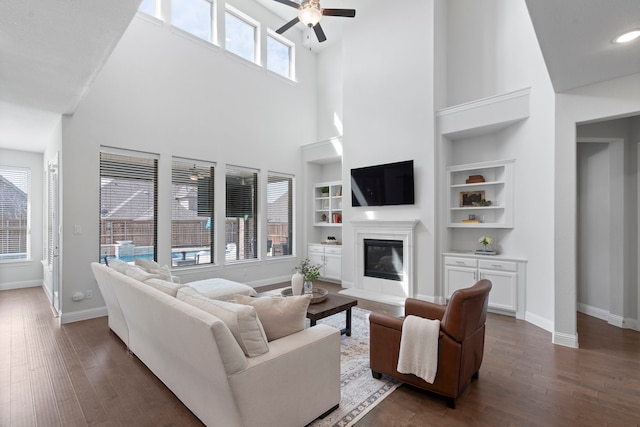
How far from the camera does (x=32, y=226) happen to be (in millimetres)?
6488

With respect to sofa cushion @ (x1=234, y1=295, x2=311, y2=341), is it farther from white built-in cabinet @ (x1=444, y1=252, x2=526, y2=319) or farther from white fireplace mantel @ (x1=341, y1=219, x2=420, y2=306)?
white built-in cabinet @ (x1=444, y1=252, x2=526, y2=319)

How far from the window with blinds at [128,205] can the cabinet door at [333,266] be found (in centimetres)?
342

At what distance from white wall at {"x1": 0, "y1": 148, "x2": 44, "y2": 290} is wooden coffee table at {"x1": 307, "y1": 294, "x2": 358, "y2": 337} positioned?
6.52m

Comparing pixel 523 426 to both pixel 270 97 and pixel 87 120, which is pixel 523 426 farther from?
pixel 270 97

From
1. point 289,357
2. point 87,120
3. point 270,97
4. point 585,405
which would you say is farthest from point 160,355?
point 270,97

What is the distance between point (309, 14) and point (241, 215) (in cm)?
379

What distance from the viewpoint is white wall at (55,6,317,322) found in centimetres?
446

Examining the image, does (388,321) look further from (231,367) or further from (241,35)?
(241,35)

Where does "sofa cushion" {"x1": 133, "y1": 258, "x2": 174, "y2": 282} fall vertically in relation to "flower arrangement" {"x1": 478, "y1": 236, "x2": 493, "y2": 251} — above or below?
below

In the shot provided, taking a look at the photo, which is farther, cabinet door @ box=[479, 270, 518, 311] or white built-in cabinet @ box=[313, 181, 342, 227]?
white built-in cabinet @ box=[313, 181, 342, 227]

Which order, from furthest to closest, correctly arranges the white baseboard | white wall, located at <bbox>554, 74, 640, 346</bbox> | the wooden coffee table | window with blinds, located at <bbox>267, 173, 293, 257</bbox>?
window with blinds, located at <bbox>267, 173, 293, 257</bbox>
the white baseboard
white wall, located at <bbox>554, 74, 640, 346</bbox>
the wooden coffee table

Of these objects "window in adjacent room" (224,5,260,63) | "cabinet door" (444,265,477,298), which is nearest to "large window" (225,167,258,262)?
"window in adjacent room" (224,5,260,63)

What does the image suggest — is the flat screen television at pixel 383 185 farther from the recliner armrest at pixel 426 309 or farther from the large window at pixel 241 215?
the recliner armrest at pixel 426 309

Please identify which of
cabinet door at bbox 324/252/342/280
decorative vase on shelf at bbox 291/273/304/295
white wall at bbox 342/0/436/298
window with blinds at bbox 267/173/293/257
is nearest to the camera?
decorative vase on shelf at bbox 291/273/304/295
